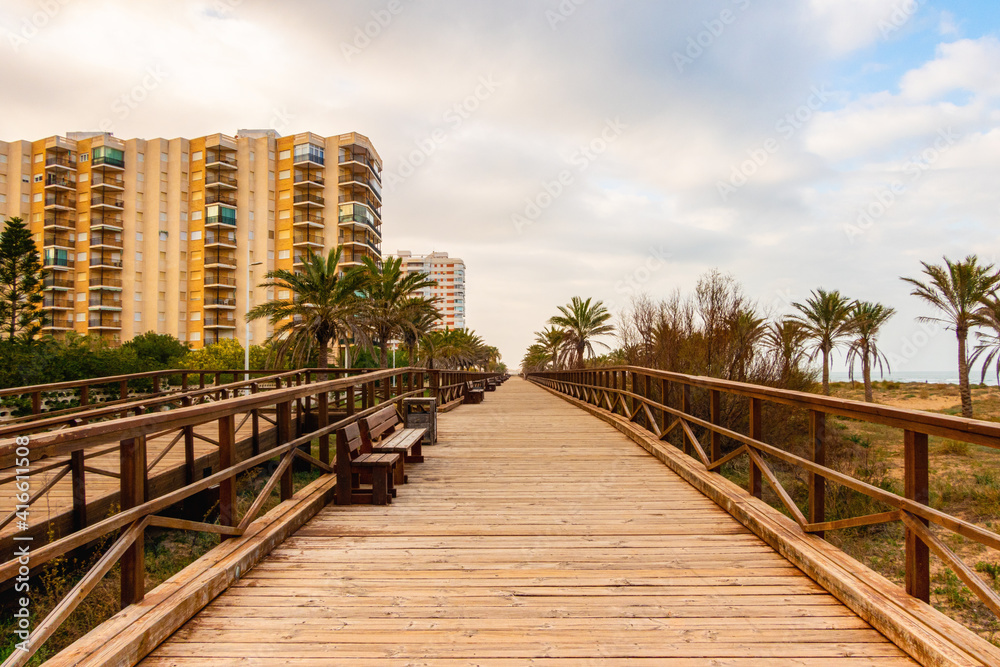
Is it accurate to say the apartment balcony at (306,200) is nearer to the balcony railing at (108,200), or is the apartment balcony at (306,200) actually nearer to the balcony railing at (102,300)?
the balcony railing at (108,200)

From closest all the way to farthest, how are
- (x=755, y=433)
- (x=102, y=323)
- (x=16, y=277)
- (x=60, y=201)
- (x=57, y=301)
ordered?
(x=755, y=433), (x=16, y=277), (x=102, y=323), (x=57, y=301), (x=60, y=201)

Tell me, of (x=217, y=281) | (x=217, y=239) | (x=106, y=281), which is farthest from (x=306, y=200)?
(x=106, y=281)

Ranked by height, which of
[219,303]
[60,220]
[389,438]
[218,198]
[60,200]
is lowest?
[389,438]

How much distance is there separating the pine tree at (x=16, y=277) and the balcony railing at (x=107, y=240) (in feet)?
86.9

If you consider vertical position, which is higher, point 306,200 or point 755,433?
point 306,200

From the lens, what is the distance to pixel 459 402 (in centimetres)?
2045

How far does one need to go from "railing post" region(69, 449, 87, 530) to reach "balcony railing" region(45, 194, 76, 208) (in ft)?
249

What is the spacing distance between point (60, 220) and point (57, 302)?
9.43 meters

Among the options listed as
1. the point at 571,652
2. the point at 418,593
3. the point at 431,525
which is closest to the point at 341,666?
the point at 418,593

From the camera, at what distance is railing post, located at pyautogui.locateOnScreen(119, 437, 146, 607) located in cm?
291

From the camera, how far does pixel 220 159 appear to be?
61.5m

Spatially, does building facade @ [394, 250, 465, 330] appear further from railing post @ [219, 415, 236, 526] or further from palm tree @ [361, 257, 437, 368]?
railing post @ [219, 415, 236, 526]

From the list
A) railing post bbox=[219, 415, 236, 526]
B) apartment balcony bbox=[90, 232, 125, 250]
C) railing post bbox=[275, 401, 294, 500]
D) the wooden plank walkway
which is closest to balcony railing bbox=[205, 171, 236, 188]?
apartment balcony bbox=[90, 232, 125, 250]

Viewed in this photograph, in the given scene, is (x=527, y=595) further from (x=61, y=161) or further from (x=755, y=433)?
(x=61, y=161)
